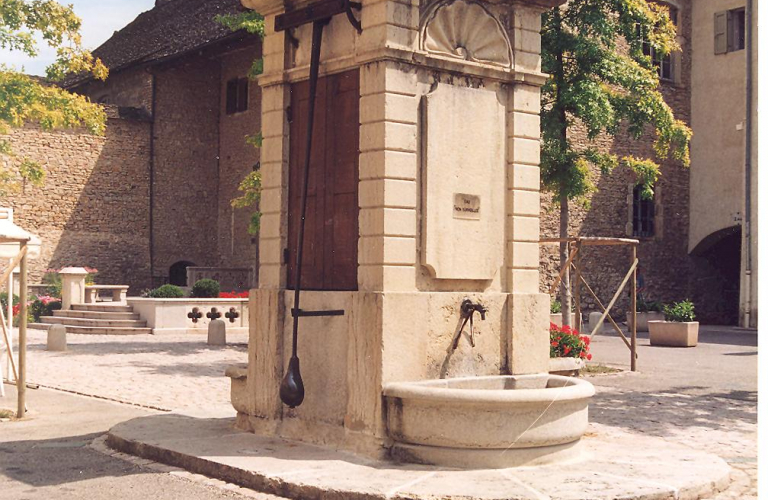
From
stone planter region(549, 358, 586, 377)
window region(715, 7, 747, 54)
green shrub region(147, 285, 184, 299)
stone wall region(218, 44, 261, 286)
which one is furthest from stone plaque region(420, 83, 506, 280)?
window region(715, 7, 747, 54)

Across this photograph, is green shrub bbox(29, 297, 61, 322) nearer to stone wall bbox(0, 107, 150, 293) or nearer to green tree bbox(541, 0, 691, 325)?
stone wall bbox(0, 107, 150, 293)

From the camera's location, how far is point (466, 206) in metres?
7.43

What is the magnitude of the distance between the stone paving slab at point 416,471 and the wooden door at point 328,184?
1.37 metres

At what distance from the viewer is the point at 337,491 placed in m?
5.85

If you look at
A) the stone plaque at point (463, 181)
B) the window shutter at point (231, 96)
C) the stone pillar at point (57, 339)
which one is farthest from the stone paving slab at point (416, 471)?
the window shutter at point (231, 96)

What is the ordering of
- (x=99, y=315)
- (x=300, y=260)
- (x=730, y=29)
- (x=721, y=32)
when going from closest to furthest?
(x=300, y=260) < (x=99, y=315) < (x=730, y=29) < (x=721, y=32)

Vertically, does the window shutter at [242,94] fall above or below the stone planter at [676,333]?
above

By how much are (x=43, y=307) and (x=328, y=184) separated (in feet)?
62.8

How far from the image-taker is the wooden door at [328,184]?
7422 mm

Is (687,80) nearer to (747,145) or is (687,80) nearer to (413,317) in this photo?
(747,145)

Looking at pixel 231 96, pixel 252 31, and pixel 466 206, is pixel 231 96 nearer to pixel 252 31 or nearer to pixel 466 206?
pixel 252 31

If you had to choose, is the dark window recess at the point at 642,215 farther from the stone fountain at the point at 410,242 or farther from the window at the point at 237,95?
the stone fountain at the point at 410,242

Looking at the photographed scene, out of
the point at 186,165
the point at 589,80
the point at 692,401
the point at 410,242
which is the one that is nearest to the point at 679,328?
the point at 589,80

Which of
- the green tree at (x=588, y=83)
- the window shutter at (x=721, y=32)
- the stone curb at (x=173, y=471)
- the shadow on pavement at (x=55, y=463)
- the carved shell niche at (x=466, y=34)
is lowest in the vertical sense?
the shadow on pavement at (x=55, y=463)
